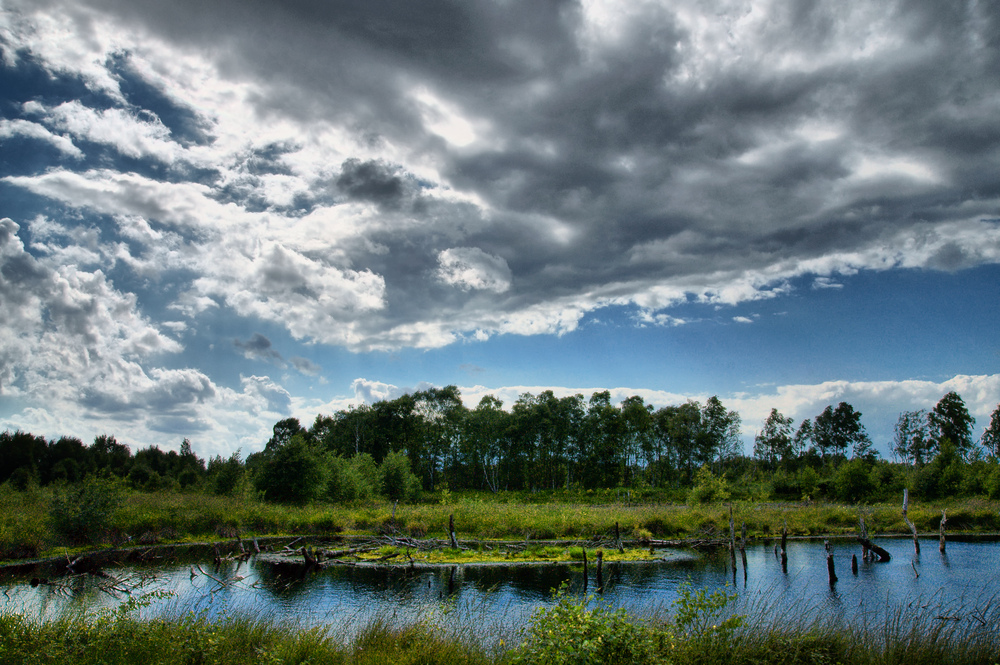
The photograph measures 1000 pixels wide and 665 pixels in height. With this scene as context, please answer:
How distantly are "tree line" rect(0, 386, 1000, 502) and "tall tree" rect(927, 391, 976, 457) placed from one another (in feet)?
0.59

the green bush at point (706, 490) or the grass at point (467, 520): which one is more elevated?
the green bush at point (706, 490)

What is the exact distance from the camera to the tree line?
71.6m

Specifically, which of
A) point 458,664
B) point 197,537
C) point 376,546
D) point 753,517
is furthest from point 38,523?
point 753,517

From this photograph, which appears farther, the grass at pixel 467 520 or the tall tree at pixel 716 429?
the tall tree at pixel 716 429

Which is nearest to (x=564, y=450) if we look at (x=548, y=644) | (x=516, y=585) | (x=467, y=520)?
(x=467, y=520)

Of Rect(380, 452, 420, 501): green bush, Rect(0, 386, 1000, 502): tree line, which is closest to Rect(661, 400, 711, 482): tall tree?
Rect(0, 386, 1000, 502): tree line

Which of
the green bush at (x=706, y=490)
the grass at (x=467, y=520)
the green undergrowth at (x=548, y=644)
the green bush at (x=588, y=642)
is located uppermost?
the green bush at (x=588, y=642)

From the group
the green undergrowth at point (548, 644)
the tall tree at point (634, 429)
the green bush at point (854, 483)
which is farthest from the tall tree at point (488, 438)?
the green undergrowth at point (548, 644)

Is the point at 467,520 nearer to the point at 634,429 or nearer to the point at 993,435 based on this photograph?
the point at 634,429

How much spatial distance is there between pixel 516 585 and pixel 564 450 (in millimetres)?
63486

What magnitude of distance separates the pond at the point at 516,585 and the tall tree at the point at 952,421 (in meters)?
69.7

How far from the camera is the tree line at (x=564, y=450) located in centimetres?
7156

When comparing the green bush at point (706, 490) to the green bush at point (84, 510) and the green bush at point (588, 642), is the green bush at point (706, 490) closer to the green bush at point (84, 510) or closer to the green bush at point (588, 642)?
the green bush at point (588, 642)

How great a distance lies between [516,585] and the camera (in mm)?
27469
